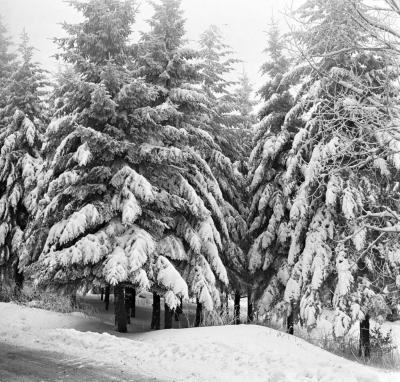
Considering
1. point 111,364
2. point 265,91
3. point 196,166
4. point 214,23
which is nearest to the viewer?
point 111,364

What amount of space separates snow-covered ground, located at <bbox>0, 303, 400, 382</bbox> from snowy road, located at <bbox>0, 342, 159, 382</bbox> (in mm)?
392

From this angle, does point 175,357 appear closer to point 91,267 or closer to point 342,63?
point 91,267

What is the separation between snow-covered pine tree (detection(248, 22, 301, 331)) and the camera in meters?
20.2

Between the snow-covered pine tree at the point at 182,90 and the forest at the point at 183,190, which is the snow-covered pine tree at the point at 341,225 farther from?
the snow-covered pine tree at the point at 182,90

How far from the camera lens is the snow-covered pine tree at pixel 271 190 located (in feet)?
66.2

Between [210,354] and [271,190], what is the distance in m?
12.2

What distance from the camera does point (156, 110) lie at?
52.0 feet

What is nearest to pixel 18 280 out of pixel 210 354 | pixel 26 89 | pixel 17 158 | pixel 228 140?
pixel 17 158

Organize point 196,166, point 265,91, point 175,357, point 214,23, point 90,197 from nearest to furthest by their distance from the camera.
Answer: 1. point 175,357
2. point 90,197
3. point 196,166
4. point 265,91
5. point 214,23

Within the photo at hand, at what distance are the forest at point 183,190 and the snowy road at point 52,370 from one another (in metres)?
3.57

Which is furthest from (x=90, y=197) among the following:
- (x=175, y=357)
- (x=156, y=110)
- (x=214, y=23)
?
(x=214, y=23)

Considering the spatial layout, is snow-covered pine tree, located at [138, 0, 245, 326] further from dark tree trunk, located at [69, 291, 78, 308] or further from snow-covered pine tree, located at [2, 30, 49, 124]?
snow-covered pine tree, located at [2, 30, 49, 124]

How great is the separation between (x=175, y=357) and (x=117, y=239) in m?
5.37

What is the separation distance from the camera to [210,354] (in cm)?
998
